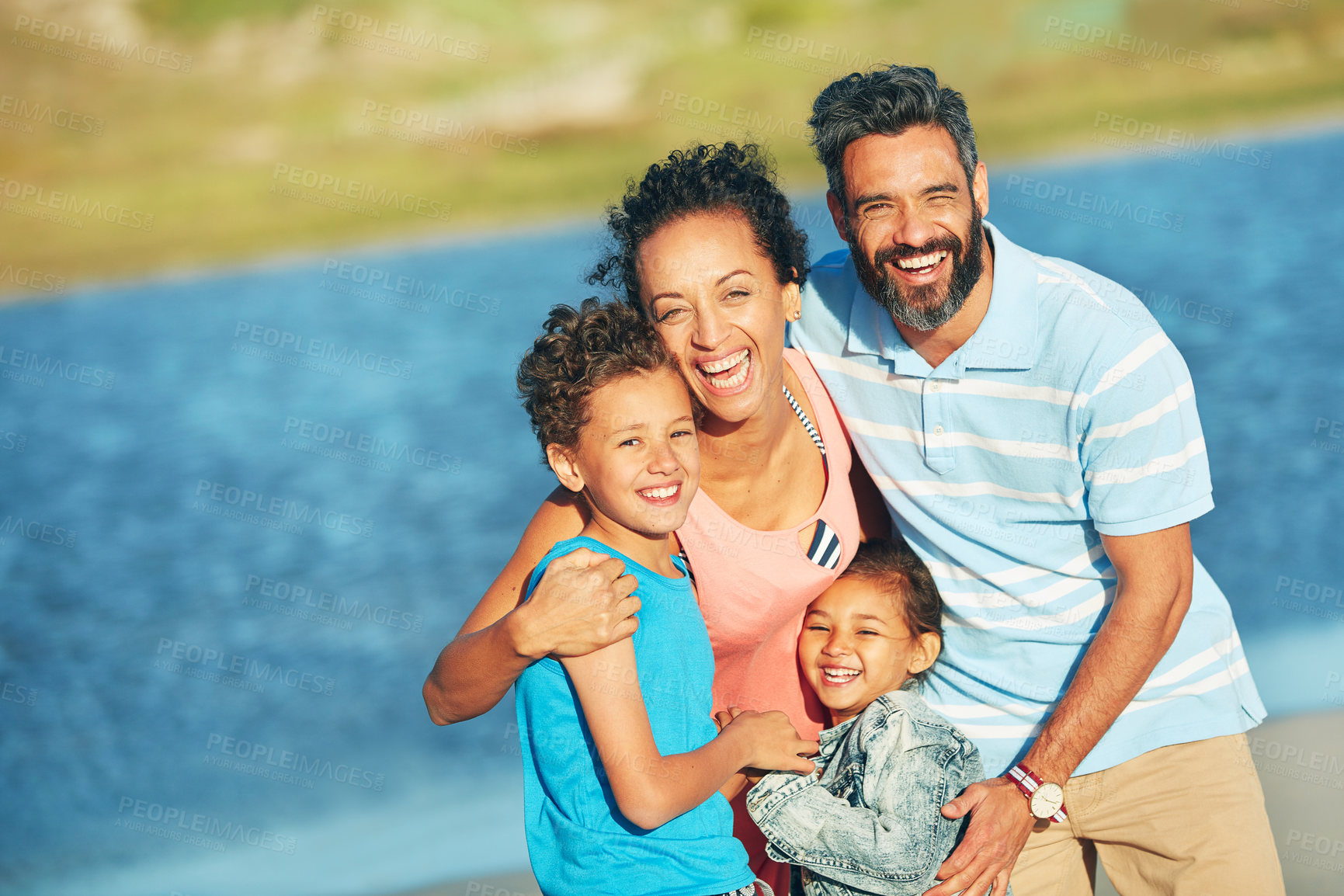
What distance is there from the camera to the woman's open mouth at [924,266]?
2502mm

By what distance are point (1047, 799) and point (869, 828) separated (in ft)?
1.52

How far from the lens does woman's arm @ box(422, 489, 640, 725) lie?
2.03 meters

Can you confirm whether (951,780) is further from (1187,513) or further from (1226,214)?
(1226,214)

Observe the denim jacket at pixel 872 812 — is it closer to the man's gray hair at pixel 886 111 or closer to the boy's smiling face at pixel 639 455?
the boy's smiling face at pixel 639 455

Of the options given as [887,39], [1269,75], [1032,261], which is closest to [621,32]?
[887,39]

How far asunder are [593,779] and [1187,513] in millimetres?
1411

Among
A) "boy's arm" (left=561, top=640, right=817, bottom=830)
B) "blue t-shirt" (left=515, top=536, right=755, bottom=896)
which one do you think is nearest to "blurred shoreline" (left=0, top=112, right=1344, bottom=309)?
"blue t-shirt" (left=515, top=536, right=755, bottom=896)

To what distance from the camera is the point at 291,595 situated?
721 cm

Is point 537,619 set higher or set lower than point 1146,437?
lower

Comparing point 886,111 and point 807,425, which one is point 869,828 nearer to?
point 807,425

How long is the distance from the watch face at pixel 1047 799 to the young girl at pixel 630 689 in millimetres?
538

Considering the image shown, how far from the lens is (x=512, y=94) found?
1202 inches

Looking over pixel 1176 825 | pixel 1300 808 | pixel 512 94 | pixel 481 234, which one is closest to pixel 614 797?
pixel 1176 825

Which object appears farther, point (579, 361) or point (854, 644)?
point (854, 644)
